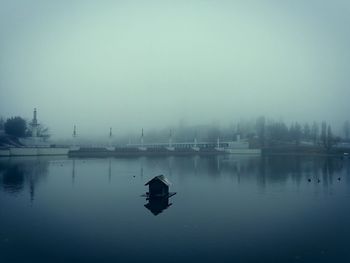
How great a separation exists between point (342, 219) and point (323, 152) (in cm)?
9851

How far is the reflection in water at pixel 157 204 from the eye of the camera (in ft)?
82.9

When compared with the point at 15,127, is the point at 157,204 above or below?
below

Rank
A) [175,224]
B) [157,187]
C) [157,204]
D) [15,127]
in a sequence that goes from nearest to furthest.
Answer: [175,224] < [157,204] < [157,187] < [15,127]

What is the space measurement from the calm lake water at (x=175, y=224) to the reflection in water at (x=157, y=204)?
91mm

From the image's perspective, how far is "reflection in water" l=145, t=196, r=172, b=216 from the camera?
25.3 metres

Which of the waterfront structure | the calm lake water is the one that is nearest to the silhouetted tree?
the calm lake water

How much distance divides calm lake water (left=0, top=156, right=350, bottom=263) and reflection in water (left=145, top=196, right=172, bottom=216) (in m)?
0.09

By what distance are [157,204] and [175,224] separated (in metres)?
6.65

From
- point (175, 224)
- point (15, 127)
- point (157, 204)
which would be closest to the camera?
point (175, 224)

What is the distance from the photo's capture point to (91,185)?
124ft

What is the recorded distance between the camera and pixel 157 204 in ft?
90.5

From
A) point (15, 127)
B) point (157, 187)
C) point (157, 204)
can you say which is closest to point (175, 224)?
point (157, 204)

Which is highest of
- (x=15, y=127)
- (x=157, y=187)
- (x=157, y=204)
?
(x=15, y=127)

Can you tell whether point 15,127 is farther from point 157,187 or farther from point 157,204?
point 157,204
